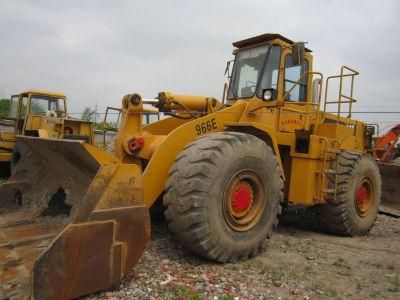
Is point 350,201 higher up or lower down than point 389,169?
lower down

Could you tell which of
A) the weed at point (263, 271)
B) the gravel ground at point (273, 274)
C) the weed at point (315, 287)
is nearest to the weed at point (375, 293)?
the gravel ground at point (273, 274)

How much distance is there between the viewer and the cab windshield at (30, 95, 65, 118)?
12.2 m

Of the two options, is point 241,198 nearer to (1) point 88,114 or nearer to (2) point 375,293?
(2) point 375,293

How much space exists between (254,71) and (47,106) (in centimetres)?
813

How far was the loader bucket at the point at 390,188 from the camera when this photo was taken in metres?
8.11

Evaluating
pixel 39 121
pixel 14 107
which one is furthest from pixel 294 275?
pixel 14 107

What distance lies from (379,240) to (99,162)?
4.57m

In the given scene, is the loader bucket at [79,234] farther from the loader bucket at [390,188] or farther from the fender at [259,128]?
the loader bucket at [390,188]

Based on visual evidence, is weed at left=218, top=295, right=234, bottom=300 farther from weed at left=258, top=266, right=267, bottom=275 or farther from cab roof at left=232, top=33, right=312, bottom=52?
cab roof at left=232, top=33, right=312, bottom=52

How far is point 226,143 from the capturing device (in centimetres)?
436

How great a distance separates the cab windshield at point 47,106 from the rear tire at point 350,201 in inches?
347

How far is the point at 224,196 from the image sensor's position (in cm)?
429

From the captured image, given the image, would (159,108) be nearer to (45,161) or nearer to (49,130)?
(45,161)

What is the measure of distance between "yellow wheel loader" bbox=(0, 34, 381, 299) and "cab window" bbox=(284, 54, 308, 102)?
0.02 metres
